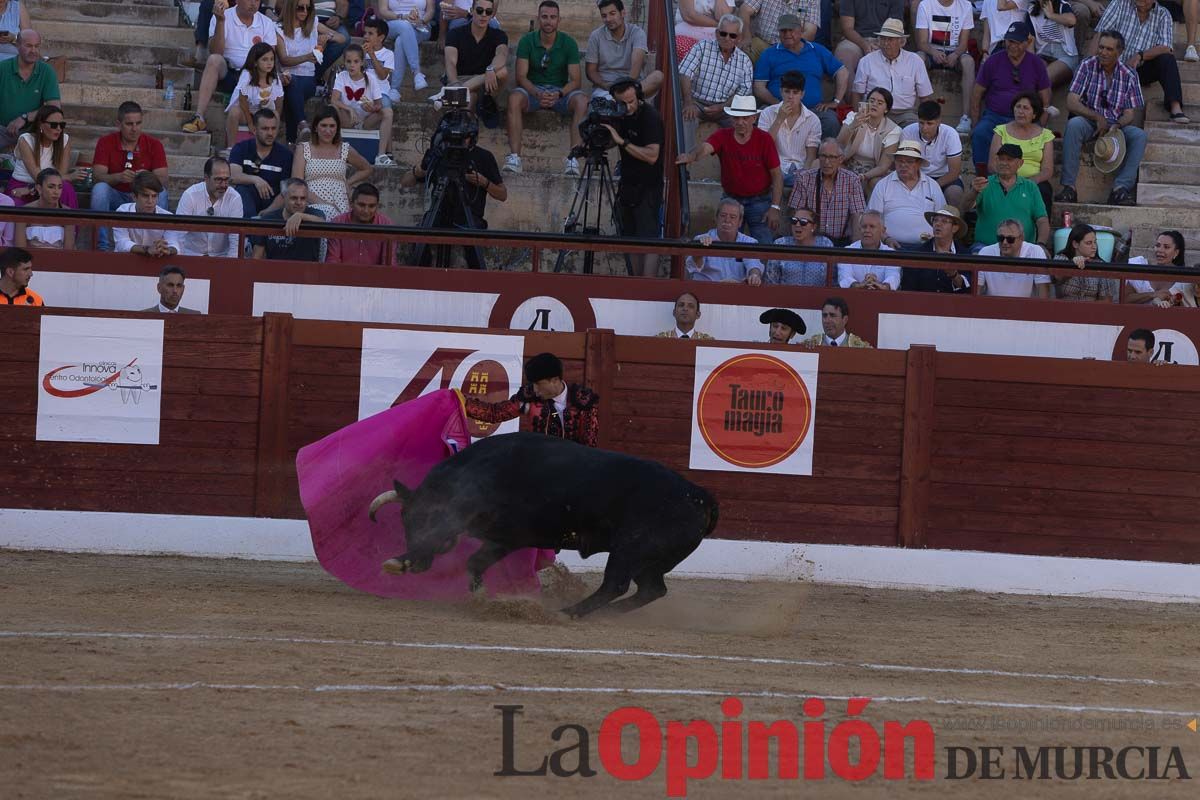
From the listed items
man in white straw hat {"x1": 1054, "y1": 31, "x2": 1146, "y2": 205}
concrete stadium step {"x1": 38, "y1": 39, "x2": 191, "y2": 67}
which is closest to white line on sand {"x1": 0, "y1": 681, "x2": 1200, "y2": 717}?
man in white straw hat {"x1": 1054, "y1": 31, "x2": 1146, "y2": 205}

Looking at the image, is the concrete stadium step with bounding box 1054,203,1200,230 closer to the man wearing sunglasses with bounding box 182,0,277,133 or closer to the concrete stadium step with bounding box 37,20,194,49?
the man wearing sunglasses with bounding box 182,0,277,133

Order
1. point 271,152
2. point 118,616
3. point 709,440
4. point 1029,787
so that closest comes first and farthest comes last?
point 1029,787 → point 118,616 → point 709,440 → point 271,152

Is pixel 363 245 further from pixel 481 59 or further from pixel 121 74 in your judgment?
pixel 121 74

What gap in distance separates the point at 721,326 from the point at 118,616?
15.5 feet

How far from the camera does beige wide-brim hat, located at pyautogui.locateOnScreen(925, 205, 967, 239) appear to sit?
10.5 m

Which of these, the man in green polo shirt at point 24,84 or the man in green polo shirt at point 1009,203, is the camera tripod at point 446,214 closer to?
the man in green polo shirt at point 24,84

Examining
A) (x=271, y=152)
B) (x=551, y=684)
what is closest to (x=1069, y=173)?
(x=271, y=152)

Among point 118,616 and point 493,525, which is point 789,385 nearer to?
point 493,525

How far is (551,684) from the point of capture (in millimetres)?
5441

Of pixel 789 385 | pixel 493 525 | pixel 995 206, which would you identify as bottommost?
pixel 493 525

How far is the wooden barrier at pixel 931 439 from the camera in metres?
9.75

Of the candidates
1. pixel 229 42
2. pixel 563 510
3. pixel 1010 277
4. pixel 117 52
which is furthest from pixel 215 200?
pixel 1010 277

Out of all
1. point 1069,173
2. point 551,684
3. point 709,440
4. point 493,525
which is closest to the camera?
point 551,684

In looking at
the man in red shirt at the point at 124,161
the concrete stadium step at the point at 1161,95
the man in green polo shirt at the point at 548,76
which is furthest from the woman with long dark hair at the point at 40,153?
the concrete stadium step at the point at 1161,95
